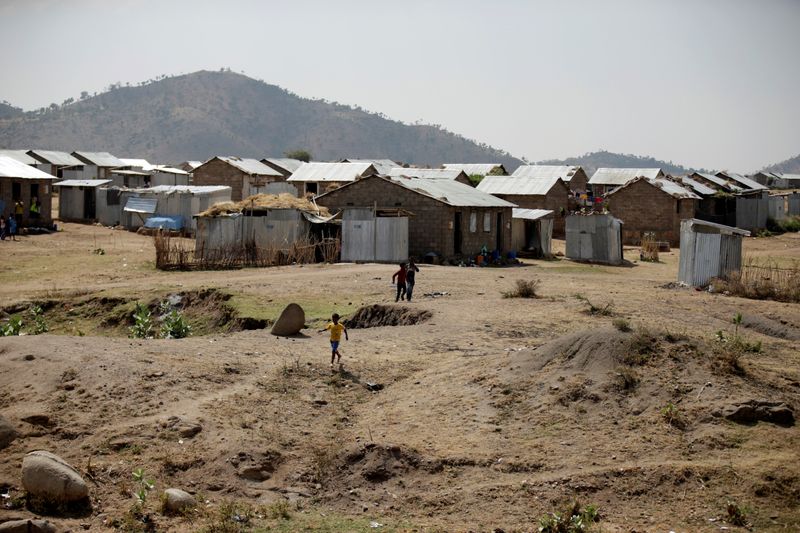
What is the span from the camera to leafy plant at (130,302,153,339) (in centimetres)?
2061

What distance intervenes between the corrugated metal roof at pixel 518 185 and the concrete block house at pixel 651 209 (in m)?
3.75

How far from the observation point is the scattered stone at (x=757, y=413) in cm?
1202

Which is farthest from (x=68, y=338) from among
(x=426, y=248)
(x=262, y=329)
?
(x=426, y=248)

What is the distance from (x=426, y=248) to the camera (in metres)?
34.2

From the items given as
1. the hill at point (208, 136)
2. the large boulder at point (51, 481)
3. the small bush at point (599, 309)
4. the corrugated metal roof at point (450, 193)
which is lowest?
the large boulder at point (51, 481)

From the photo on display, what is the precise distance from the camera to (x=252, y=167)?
197 ft

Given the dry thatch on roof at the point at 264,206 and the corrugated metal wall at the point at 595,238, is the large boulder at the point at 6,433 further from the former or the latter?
the corrugated metal wall at the point at 595,238

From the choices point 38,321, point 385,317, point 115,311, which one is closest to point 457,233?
point 385,317

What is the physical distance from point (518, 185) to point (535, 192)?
191 centimetres

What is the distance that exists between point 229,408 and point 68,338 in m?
3.72

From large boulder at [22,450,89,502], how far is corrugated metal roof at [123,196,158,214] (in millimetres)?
36254

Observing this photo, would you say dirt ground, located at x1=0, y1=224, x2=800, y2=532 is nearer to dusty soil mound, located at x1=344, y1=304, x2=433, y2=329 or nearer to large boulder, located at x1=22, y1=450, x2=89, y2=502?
→ large boulder, located at x1=22, y1=450, x2=89, y2=502

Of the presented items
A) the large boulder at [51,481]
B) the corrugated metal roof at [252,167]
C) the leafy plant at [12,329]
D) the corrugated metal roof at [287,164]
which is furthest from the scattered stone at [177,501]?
the corrugated metal roof at [287,164]

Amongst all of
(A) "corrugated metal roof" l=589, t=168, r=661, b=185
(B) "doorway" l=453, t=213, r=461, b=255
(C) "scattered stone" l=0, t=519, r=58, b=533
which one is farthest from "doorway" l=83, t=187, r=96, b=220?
(C) "scattered stone" l=0, t=519, r=58, b=533
